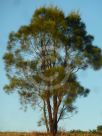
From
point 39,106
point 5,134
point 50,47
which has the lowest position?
point 5,134

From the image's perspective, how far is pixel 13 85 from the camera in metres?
32.8

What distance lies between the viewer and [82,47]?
3375 centimetres

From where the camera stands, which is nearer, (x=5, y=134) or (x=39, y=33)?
(x=5, y=134)

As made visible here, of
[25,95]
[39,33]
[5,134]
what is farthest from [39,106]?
[39,33]

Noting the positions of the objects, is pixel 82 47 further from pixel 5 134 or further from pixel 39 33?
pixel 5 134

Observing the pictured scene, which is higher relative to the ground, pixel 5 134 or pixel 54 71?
pixel 54 71

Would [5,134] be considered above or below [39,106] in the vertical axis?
below

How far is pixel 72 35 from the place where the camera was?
110 ft

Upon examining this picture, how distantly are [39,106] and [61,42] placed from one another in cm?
503

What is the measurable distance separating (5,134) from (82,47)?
29.4 ft

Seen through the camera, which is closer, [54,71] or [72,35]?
[54,71]

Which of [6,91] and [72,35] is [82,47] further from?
[6,91]

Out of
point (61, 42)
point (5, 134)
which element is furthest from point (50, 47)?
point (5, 134)

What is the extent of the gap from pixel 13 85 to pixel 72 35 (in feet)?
19.3
